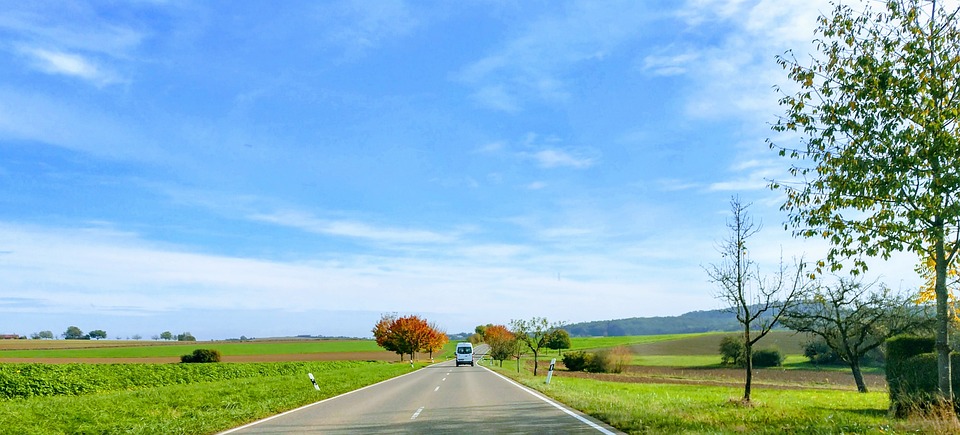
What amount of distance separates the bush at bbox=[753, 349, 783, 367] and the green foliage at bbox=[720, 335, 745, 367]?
7.78 ft

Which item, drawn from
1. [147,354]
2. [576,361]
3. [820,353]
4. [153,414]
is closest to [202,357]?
[147,354]

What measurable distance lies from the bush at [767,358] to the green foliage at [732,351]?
2372 millimetres

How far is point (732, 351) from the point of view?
203 ft

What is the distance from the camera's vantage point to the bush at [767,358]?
205ft

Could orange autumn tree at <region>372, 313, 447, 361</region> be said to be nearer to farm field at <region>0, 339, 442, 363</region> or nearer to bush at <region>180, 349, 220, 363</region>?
farm field at <region>0, 339, 442, 363</region>

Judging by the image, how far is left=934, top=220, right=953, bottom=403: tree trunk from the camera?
1128 centimetres

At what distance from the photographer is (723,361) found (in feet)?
208

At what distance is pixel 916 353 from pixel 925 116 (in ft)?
20.8

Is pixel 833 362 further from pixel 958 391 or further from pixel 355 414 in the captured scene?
pixel 355 414

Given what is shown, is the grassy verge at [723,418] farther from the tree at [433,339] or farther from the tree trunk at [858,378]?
the tree at [433,339]

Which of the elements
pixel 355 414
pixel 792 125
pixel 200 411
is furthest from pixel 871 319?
pixel 200 411

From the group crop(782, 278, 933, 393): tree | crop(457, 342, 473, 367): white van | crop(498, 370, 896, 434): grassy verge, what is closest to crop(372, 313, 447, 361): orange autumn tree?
crop(457, 342, 473, 367): white van

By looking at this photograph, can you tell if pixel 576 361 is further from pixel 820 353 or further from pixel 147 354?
pixel 147 354

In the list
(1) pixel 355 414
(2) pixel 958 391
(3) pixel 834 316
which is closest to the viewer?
(2) pixel 958 391
